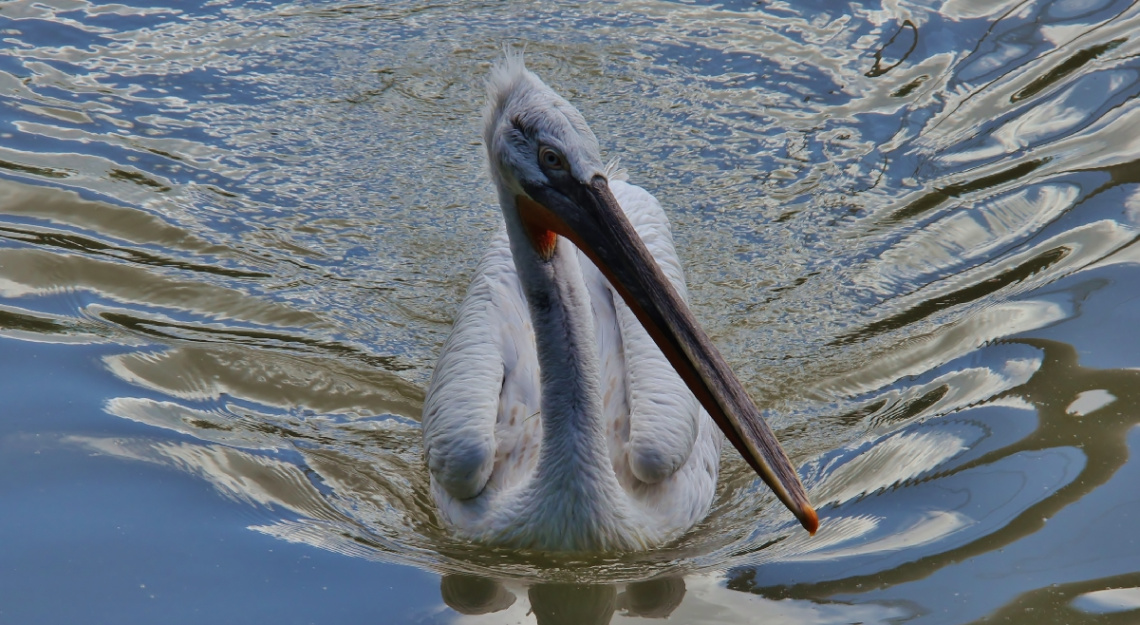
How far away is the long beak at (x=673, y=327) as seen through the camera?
9.46 feet

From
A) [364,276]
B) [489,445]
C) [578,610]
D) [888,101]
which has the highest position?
Answer: [888,101]

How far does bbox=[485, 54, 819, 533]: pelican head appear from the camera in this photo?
2.89m

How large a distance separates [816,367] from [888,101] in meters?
2.28

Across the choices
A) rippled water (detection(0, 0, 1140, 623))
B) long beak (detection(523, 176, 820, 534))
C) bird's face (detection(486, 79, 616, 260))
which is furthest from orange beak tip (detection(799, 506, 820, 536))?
bird's face (detection(486, 79, 616, 260))

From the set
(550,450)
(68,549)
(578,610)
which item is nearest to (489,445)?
(550,450)

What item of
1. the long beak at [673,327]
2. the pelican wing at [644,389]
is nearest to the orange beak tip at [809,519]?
the long beak at [673,327]

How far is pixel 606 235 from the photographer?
2980mm

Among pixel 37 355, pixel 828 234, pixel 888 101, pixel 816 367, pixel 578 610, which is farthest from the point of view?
pixel 888 101

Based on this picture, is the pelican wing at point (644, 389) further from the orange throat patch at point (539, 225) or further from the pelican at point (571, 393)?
the orange throat patch at point (539, 225)

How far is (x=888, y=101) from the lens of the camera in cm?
596

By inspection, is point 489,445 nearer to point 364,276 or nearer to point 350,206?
point 364,276

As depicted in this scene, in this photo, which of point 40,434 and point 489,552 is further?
point 40,434

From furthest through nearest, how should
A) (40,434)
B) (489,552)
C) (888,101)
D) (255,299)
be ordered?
(888,101)
(255,299)
(40,434)
(489,552)

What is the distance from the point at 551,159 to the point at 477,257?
211cm
